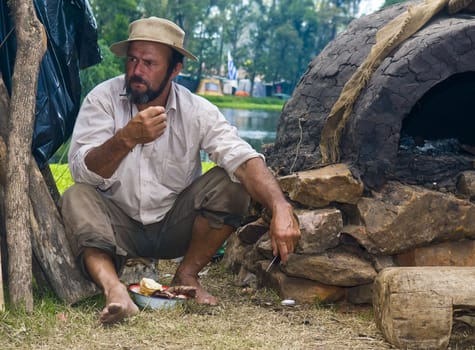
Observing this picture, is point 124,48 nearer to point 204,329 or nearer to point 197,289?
point 197,289

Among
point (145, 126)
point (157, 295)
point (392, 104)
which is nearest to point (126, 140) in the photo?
point (145, 126)

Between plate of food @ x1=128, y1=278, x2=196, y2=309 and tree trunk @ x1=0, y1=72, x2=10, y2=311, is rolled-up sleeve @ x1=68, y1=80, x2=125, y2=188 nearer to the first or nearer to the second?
tree trunk @ x1=0, y1=72, x2=10, y2=311

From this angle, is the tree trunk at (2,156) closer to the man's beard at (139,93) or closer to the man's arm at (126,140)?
the man's arm at (126,140)

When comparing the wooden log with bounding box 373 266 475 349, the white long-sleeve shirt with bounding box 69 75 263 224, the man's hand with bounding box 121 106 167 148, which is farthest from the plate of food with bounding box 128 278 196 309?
the wooden log with bounding box 373 266 475 349

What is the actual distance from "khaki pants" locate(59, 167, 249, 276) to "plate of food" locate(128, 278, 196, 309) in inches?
7.2

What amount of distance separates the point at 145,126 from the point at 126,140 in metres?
0.14

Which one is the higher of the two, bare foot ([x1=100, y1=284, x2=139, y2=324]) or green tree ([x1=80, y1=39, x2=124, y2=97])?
green tree ([x1=80, y1=39, x2=124, y2=97])

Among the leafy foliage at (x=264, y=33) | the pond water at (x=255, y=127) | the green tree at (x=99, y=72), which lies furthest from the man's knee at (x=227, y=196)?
the leafy foliage at (x=264, y=33)

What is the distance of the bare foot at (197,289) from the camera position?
3.86 metres

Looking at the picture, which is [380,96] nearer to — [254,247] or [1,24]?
[254,247]

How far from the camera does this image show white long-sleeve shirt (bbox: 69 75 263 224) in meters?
3.88

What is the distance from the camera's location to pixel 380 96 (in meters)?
4.06

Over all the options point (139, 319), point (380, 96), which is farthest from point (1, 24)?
point (380, 96)

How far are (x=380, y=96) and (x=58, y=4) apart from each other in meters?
1.97
